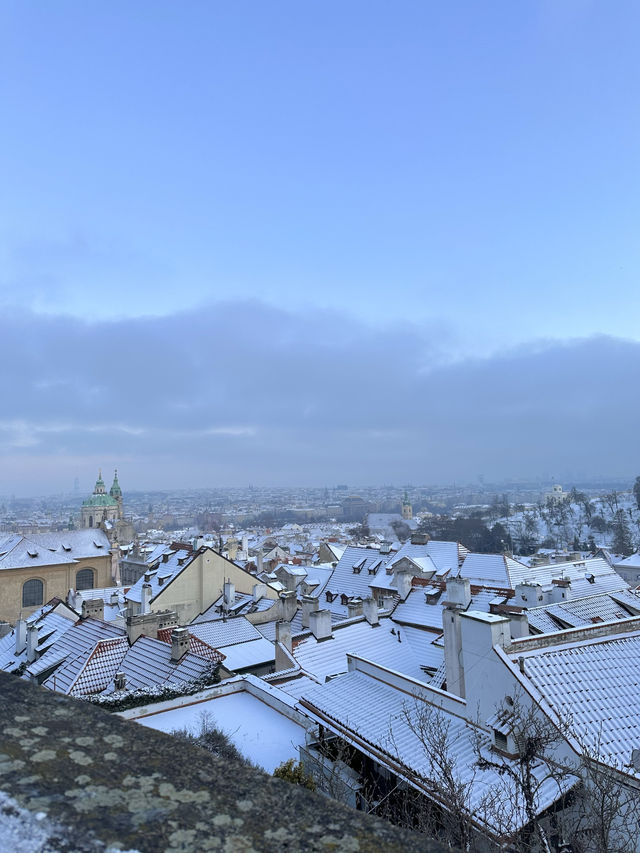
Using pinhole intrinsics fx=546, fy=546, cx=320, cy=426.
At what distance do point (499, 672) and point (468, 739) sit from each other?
1.37 metres

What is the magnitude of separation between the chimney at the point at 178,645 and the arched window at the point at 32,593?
29280mm

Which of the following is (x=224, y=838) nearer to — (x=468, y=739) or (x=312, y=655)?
(x=468, y=739)

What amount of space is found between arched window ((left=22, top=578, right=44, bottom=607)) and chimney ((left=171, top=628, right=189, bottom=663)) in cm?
2928

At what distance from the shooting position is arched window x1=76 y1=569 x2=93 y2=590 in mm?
45281

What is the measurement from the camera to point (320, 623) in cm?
1881

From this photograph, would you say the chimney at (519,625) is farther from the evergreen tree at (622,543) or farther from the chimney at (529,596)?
the evergreen tree at (622,543)

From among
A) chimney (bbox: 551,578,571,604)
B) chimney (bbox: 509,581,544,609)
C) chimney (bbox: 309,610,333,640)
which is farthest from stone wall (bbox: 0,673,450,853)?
chimney (bbox: 551,578,571,604)

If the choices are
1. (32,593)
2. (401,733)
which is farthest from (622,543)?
(401,733)

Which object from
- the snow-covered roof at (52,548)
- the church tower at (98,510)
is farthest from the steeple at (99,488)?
the snow-covered roof at (52,548)

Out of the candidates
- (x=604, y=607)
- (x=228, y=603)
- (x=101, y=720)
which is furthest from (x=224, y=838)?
(x=228, y=603)

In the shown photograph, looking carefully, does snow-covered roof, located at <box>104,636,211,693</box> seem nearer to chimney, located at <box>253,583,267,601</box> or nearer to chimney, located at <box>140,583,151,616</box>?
chimney, located at <box>140,583,151,616</box>

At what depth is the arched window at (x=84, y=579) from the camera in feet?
149

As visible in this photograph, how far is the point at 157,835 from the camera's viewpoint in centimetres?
189

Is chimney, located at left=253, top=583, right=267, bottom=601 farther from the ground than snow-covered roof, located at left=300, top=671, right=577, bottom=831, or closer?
closer
